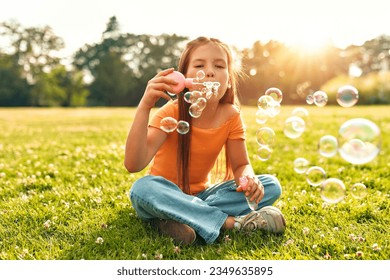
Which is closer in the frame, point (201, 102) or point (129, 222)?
point (201, 102)

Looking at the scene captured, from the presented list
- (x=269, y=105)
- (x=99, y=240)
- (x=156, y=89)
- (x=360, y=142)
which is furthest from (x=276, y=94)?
(x=99, y=240)

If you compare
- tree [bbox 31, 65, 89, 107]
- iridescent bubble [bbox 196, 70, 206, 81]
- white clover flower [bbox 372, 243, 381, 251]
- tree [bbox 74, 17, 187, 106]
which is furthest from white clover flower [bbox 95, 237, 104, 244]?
tree [bbox 31, 65, 89, 107]

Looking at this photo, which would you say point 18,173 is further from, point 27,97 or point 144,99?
point 27,97

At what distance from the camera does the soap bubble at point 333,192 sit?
125 inches

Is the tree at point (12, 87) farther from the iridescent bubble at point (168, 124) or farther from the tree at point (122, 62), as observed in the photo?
the iridescent bubble at point (168, 124)

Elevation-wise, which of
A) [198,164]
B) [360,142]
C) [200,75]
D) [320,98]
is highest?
[200,75]

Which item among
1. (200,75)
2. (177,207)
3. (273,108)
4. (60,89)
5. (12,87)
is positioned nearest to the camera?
(177,207)

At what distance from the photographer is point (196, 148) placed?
3527 millimetres

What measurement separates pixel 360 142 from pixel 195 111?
115cm

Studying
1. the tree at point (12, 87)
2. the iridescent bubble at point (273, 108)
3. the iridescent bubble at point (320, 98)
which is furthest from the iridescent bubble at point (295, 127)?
the tree at point (12, 87)

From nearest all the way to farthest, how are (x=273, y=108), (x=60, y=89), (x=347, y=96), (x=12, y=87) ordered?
(x=347, y=96) → (x=273, y=108) → (x=12, y=87) → (x=60, y=89)

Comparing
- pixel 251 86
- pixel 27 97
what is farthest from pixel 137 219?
pixel 27 97

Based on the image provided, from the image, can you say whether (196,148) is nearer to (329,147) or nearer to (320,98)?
(329,147)

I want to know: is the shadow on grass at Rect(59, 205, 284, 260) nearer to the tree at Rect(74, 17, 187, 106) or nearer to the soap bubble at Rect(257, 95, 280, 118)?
the soap bubble at Rect(257, 95, 280, 118)
